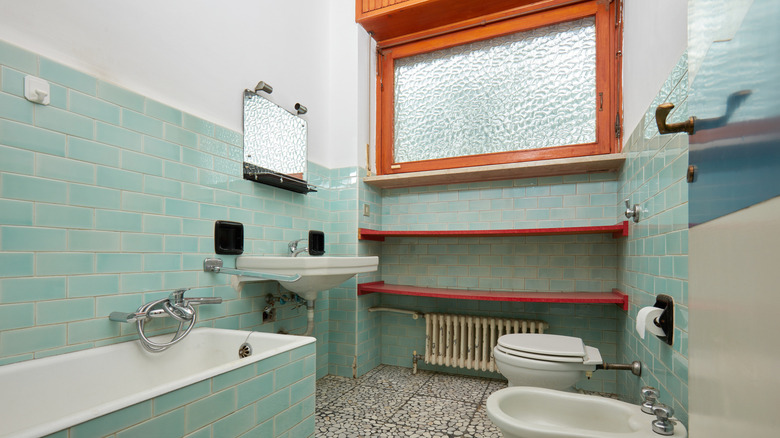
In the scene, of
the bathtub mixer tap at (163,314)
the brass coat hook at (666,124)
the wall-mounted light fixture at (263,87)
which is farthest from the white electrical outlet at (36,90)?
the brass coat hook at (666,124)

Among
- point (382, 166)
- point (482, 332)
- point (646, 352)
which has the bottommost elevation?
point (482, 332)

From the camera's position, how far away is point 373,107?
9.84 feet

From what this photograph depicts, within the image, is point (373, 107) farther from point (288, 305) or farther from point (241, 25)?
point (288, 305)

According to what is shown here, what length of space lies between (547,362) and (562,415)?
0.83 feet

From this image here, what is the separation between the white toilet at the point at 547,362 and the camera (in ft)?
5.38

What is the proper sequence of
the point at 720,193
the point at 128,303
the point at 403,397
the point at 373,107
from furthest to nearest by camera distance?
the point at 373,107
the point at 403,397
the point at 128,303
the point at 720,193

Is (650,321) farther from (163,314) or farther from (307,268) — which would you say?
(163,314)

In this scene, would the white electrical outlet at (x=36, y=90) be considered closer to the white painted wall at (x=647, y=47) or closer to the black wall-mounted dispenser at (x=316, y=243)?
the black wall-mounted dispenser at (x=316, y=243)

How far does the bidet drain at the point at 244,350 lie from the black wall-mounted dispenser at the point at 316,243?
0.90m

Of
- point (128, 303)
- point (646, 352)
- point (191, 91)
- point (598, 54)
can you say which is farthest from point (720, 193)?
point (598, 54)

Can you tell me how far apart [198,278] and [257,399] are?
2.51 feet

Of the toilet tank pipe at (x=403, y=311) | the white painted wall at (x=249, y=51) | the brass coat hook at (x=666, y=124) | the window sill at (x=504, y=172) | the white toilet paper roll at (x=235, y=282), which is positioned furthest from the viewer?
the toilet tank pipe at (x=403, y=311)

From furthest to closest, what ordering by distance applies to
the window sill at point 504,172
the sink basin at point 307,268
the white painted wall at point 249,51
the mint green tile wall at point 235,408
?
the window sill at point 504,172
the sink basin at point 307,268
the white painted wall at point 249,51
the mint green tile wall at point 235,408

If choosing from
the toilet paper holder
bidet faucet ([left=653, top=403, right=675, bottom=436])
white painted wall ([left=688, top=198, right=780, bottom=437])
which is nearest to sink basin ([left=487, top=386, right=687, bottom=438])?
bidet faucet ([left=653, top=403, right=675, bottom=436])
